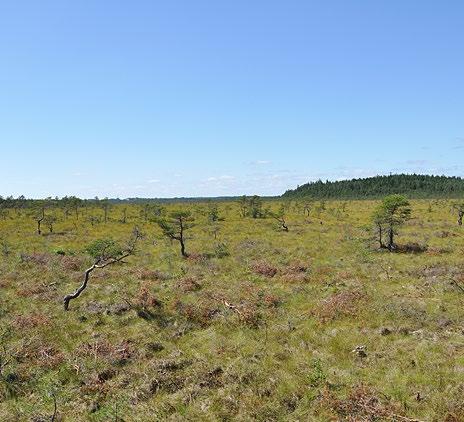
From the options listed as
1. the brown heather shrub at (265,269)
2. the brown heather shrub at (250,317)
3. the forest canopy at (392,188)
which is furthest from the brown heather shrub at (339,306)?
the forest canopy at (392,188)

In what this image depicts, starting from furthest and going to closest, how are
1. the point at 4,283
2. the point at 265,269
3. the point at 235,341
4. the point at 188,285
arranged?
the point at 265,269
the point at 4,283
the point at 188,285
the point at 235,341

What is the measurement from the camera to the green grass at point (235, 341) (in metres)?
11.3

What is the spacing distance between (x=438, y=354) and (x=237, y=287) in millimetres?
12559

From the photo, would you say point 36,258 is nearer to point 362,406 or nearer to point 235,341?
point 235,341

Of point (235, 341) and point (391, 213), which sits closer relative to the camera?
point (235, 341)

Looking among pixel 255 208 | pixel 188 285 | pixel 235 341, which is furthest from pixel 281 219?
pixel 235 341

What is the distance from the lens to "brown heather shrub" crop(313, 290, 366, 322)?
1855 centimetres

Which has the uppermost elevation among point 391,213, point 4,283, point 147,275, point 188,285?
point 391,213

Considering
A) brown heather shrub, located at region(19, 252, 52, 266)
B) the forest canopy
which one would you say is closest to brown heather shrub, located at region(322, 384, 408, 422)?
brown heather shrub, located at region(19, 252, 52, 266)

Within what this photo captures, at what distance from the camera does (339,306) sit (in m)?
19.2

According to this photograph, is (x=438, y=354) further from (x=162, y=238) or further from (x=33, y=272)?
(x=162, y=238)

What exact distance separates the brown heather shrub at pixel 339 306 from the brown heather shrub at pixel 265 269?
7588 millimetres

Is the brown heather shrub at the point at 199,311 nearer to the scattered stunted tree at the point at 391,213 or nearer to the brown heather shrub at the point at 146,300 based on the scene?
the brown heather shrub at the point at 146,300

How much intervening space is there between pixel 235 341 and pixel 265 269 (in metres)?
13.4
